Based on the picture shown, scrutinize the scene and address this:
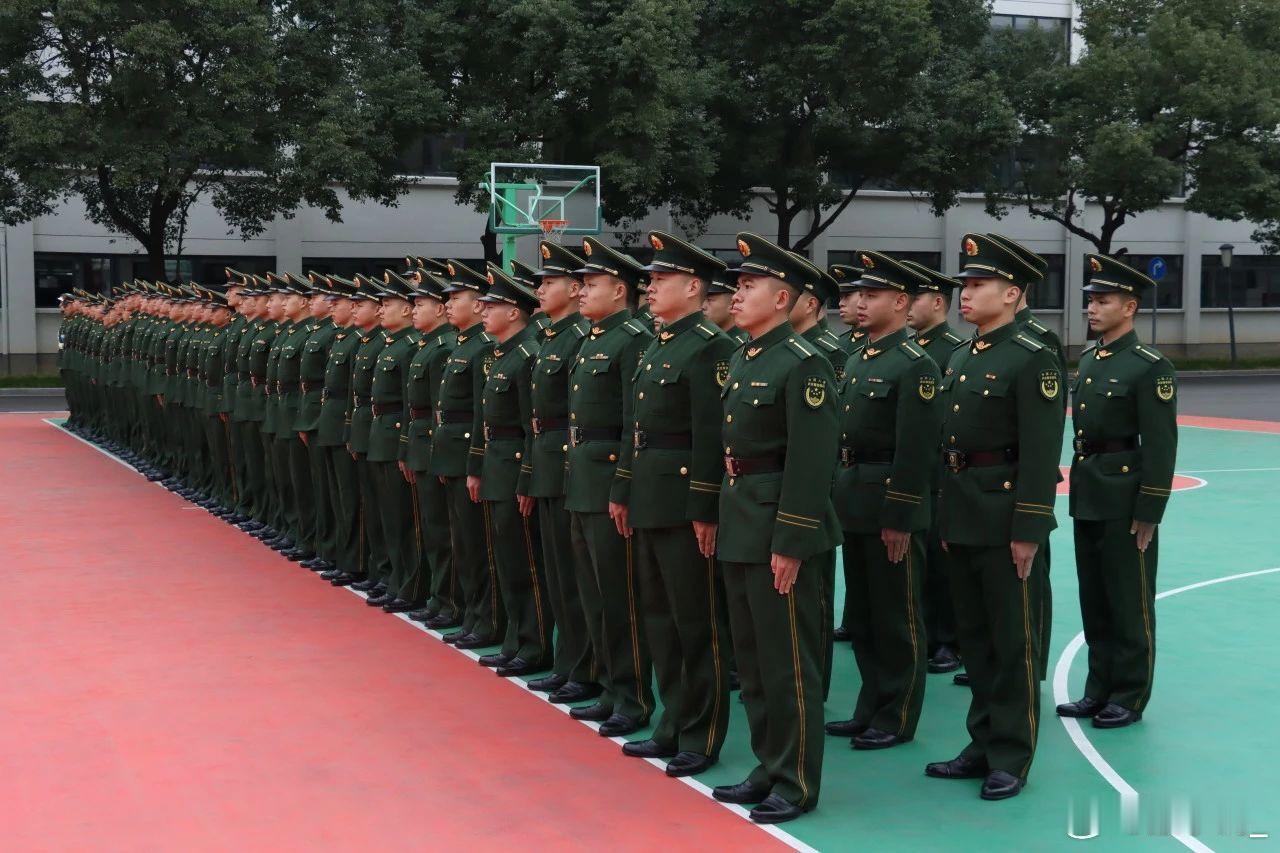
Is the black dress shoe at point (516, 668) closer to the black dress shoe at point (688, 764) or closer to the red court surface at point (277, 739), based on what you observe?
the red court surface at point (277, 739)

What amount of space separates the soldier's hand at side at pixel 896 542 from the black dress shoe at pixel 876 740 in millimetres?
A: 749

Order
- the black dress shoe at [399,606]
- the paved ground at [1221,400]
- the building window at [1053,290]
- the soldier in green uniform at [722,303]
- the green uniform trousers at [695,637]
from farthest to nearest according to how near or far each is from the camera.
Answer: the building window at [1053,290], the paved ground at [1221,400], the black dress shoe at [399,606], the soldier in green uniform at [722,303], the green uniform trousers at [695,637]

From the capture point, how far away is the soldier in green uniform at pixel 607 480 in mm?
6395

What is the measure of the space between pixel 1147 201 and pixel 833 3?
9.20m

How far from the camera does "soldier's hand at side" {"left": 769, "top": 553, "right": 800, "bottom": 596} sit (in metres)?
5.20

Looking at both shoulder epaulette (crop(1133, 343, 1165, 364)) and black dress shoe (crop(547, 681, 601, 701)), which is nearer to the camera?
shoulder epaulette (crop(1133, 343, 1165, 364))

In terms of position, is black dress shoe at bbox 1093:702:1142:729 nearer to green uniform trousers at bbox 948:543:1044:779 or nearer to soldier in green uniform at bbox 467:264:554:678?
green uniform trousers at bbox 948:543:1044:779

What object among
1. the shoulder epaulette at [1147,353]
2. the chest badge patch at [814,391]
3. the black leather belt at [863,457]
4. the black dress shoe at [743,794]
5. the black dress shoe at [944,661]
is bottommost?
the black dress shoe at [944,661]

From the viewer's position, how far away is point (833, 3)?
28.5 m

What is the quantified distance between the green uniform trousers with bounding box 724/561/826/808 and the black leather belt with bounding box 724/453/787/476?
346 mm

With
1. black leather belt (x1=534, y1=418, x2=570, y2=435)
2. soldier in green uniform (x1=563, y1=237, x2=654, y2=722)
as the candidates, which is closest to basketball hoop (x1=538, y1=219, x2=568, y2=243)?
black leather belt (x1=534, y1=418, x2=570, y2=435)

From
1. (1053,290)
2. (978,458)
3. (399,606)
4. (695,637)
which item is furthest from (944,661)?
(1053,290)

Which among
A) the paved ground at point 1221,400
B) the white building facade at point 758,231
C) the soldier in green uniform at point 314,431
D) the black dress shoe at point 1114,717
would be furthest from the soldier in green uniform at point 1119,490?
the white building facade at point 758,231

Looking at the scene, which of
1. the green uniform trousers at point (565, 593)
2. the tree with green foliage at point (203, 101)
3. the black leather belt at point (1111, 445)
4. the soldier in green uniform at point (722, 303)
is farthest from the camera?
the tree with green foliage at point (203, 101)
